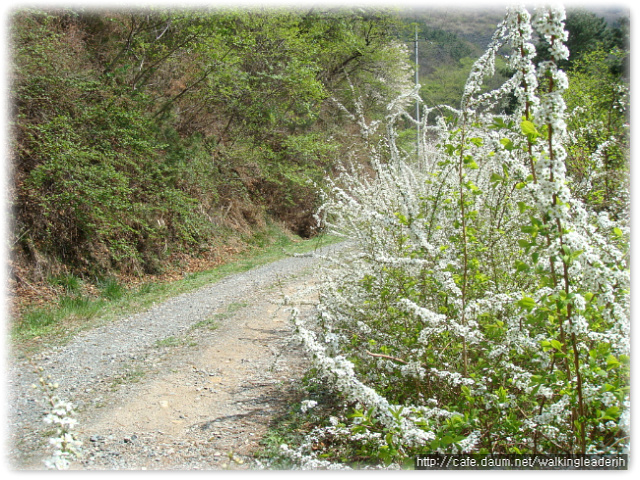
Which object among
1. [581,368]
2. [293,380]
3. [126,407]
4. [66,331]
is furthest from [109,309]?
[581,368]

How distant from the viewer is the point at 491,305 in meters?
2.86

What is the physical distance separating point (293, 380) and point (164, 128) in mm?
9782

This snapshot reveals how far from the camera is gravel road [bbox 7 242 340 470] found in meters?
3.59

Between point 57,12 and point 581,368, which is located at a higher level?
point 57,12

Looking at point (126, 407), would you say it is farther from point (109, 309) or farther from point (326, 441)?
point (109, 309)

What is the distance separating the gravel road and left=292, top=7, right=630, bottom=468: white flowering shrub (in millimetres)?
714

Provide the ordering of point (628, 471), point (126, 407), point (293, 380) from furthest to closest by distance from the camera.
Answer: point (293, 380), point (126, 407), point (628, 471)

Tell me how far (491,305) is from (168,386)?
3428mm

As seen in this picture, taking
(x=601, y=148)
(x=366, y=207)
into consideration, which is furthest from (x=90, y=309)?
(x=601, y=148)

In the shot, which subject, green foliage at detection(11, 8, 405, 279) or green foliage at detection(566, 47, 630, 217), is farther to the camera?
green foliage at detection(11, 8, 405, 279)

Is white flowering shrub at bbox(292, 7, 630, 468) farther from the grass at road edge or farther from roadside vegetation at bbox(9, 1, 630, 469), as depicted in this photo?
the grass at road edge

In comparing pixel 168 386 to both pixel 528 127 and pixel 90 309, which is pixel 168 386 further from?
pixel 528 127

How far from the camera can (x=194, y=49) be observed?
11.4 m

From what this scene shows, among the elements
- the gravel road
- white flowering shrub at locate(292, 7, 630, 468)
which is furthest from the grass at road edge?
white flowering shrub at locate(292, 7, 630, 468)
